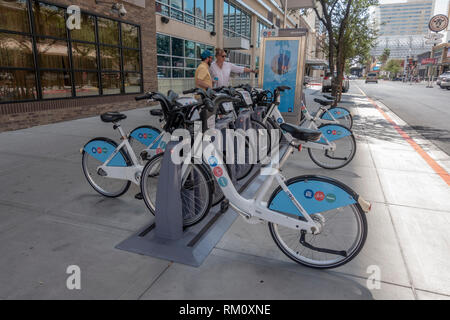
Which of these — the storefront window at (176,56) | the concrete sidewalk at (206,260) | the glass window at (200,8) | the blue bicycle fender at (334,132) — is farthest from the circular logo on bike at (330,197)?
the glass window at (200,8)

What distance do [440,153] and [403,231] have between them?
14.4 feet

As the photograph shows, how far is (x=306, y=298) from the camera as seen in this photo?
2.41 meters

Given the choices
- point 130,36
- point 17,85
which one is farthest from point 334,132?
point 130,36

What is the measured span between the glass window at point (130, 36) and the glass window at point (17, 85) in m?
4.29

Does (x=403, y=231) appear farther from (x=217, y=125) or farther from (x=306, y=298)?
(x=217, y=125)

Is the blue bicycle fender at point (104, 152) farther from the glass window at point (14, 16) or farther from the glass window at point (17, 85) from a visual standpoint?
the glass window at point (14, 16)

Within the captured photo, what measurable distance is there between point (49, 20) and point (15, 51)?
57.5 inches

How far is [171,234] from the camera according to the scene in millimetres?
3111

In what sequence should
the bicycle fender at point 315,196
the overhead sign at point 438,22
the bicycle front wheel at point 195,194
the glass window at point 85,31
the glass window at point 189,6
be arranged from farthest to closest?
1. the overhead sign at point 438,22
2. the glass window at point 189,6
3. the glass window at point 85,31
4. the bicycle front wheel at point 195,194
5. the bicycle fender at point 315,196

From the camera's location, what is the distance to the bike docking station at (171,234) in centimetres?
292

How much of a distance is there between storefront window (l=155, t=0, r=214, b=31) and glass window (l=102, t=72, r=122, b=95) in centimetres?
479

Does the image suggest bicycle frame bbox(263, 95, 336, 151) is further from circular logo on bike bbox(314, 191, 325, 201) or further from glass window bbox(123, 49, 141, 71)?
glass window bbox(123, 49, 141, 71)

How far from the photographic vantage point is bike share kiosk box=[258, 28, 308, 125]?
885 centimetres

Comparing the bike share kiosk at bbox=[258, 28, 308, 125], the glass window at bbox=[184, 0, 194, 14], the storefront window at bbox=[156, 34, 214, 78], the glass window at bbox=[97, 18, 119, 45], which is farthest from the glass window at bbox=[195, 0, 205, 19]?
the bike share kiosk at bbox=[258, 28, 308, 125]
